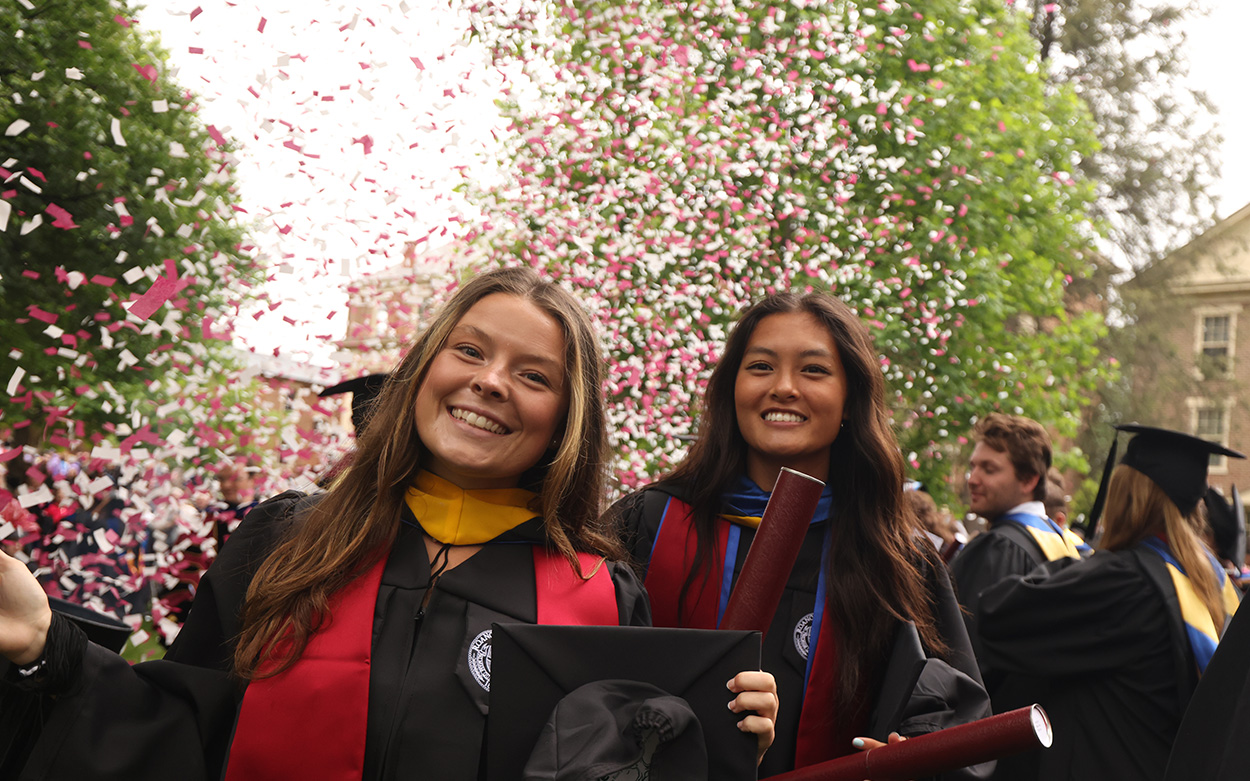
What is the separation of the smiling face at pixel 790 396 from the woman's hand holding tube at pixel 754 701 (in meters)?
1.03

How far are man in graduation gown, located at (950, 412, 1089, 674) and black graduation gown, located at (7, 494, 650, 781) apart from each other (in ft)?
12.1

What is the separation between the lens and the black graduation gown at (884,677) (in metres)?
2.45

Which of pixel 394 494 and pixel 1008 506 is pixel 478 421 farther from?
pixel 1008 506

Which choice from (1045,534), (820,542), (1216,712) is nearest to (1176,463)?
(1045,534)

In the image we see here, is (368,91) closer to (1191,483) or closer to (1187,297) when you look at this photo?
(1191,483)

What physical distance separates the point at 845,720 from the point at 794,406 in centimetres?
84

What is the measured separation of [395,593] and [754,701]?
81 cm

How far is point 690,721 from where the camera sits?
1696 mm

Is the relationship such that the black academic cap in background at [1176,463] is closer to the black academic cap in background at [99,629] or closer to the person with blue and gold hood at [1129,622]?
the person with blue and gold hood at [1129,622]

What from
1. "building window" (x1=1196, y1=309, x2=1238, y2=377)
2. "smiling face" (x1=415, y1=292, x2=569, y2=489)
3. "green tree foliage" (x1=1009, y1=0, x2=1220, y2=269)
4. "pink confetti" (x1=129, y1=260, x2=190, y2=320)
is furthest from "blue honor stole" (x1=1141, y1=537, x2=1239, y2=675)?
"building window" (x1=1196, y1=309, x2=1238, y2=377)

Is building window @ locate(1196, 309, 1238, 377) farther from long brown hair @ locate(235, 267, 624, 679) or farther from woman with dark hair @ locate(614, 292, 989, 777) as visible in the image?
long brown hair @ locate(235, 267, 624, 679)

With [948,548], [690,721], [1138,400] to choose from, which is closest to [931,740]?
[690,721]

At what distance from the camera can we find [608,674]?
1.78 meters

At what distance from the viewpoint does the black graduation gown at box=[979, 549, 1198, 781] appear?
13.6 feet
